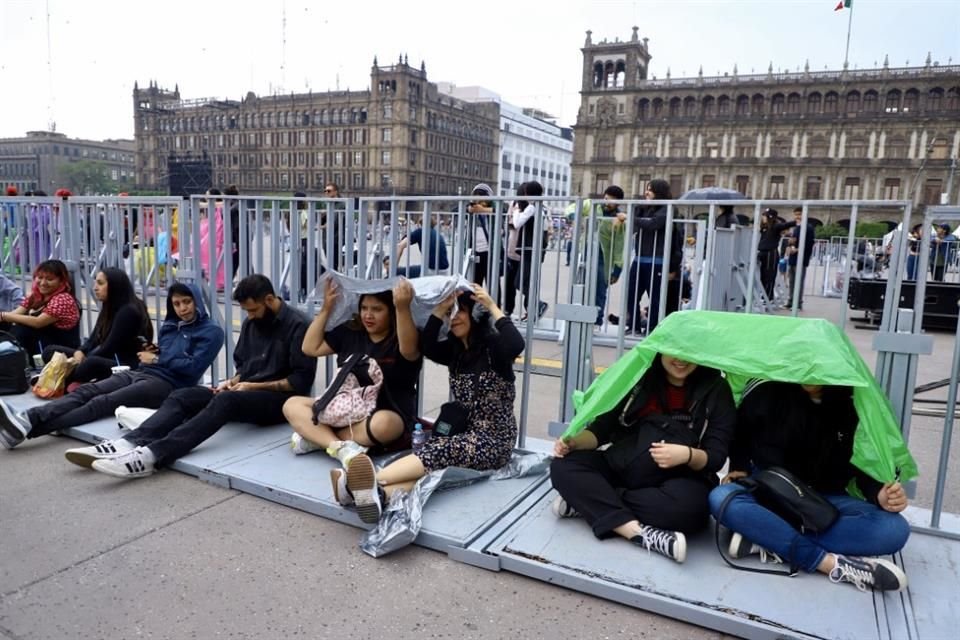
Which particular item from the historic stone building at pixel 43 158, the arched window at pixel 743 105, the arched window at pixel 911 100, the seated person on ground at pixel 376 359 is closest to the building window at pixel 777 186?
the arched window at pixel 743 105

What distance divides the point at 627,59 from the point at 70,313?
80212 millimetres

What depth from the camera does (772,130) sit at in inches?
2699

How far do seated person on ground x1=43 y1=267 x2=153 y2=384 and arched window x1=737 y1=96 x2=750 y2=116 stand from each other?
74.6 m

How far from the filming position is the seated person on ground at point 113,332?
5332 mm

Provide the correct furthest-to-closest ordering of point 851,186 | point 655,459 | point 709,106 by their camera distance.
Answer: point 709,106 → point 851,186 → point 655,459

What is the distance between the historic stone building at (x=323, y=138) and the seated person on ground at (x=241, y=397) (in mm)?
86094

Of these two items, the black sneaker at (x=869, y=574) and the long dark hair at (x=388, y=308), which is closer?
the black sneaker at (x=869, y=574)

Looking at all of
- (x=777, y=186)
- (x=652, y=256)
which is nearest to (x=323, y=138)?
(x=777, y=186)

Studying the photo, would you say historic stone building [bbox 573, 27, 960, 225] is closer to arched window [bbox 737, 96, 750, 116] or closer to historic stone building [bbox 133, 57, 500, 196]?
arched window [bbox 737, 96, 750, 116]

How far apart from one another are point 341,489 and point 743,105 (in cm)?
7646

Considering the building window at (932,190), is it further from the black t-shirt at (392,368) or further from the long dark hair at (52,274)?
the long dark hair at (52,274)

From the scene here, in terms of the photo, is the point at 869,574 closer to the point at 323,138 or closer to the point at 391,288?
the point at 391,288

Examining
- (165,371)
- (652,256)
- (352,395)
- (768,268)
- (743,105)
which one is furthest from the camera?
(743,105)

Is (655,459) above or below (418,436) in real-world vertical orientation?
above
